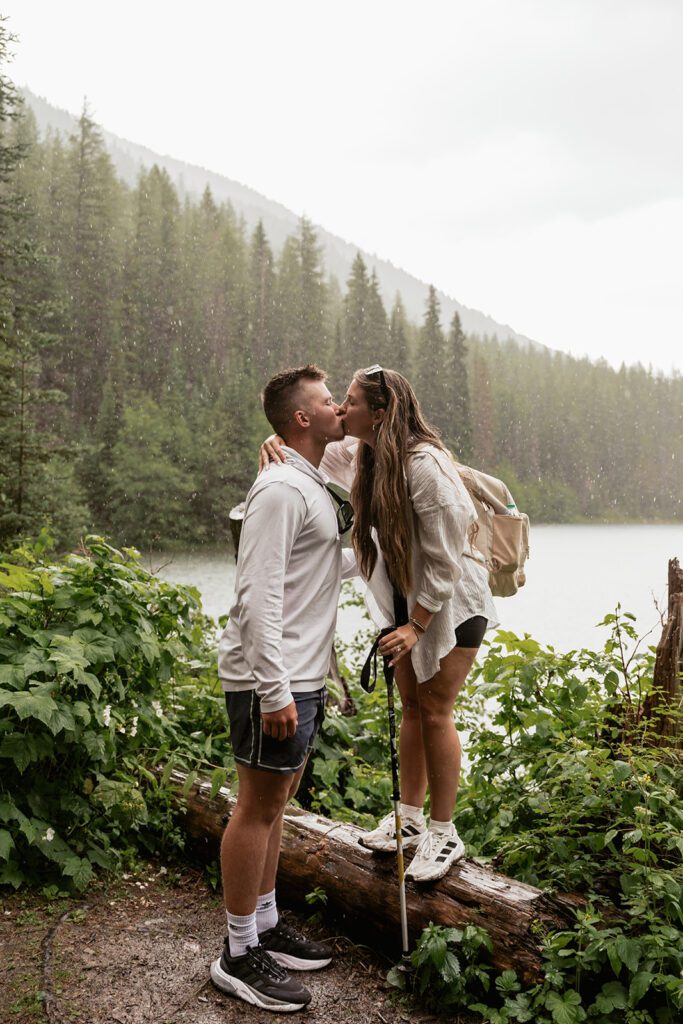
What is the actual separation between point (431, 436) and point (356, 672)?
4.85 m

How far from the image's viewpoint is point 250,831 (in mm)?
2584

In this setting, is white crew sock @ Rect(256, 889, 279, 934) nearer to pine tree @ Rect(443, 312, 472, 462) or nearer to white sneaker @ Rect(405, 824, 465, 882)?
white sneaker @ Rect(405, 824, 465, 882)

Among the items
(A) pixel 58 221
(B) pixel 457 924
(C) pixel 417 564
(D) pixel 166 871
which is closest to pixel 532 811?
(B) pixel 457 924

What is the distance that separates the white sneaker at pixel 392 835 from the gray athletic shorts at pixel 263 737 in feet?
2.32

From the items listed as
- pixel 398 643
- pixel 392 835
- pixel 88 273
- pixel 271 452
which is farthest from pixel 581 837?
pixel 88 273

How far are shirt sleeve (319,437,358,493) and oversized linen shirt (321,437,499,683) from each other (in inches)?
16.0

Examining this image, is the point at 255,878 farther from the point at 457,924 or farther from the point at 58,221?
the point at 58,221

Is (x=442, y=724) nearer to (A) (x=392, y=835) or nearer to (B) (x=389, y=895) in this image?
(A) (x=392, y=835)

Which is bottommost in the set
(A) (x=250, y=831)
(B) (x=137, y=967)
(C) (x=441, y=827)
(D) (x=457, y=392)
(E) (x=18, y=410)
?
(B) (x=137, y=967)

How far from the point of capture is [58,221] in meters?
37.0

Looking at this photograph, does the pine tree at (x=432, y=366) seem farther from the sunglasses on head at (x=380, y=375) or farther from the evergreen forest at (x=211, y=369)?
the sunglasses on head at (x=380, y=375)

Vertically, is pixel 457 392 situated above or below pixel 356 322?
below

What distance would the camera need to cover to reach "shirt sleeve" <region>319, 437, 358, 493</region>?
10.6 ft

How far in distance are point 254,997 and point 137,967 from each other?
0.52 metres
